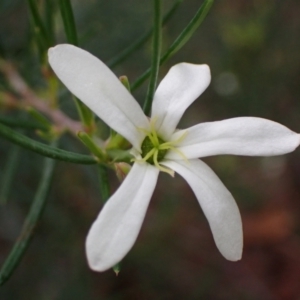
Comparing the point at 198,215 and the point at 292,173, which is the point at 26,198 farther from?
the point at 292,173

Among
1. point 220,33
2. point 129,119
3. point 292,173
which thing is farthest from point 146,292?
point 129,119

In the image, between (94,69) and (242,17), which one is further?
(242,17)

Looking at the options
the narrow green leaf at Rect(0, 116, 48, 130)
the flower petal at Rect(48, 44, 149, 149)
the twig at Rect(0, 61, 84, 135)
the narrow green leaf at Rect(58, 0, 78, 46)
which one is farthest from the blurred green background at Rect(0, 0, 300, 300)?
the flower petal at Rect(48, 44, 149, 149)

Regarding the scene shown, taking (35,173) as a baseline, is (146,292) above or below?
below

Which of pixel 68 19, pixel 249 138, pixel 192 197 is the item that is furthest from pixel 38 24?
pixel 192 197

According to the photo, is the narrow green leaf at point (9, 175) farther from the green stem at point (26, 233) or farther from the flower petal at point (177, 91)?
the flower petal at point (177, 91)

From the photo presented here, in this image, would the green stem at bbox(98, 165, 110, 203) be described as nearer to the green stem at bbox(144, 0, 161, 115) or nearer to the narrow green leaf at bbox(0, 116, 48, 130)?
the green stem at bbox(144, 0, 161, 115)
